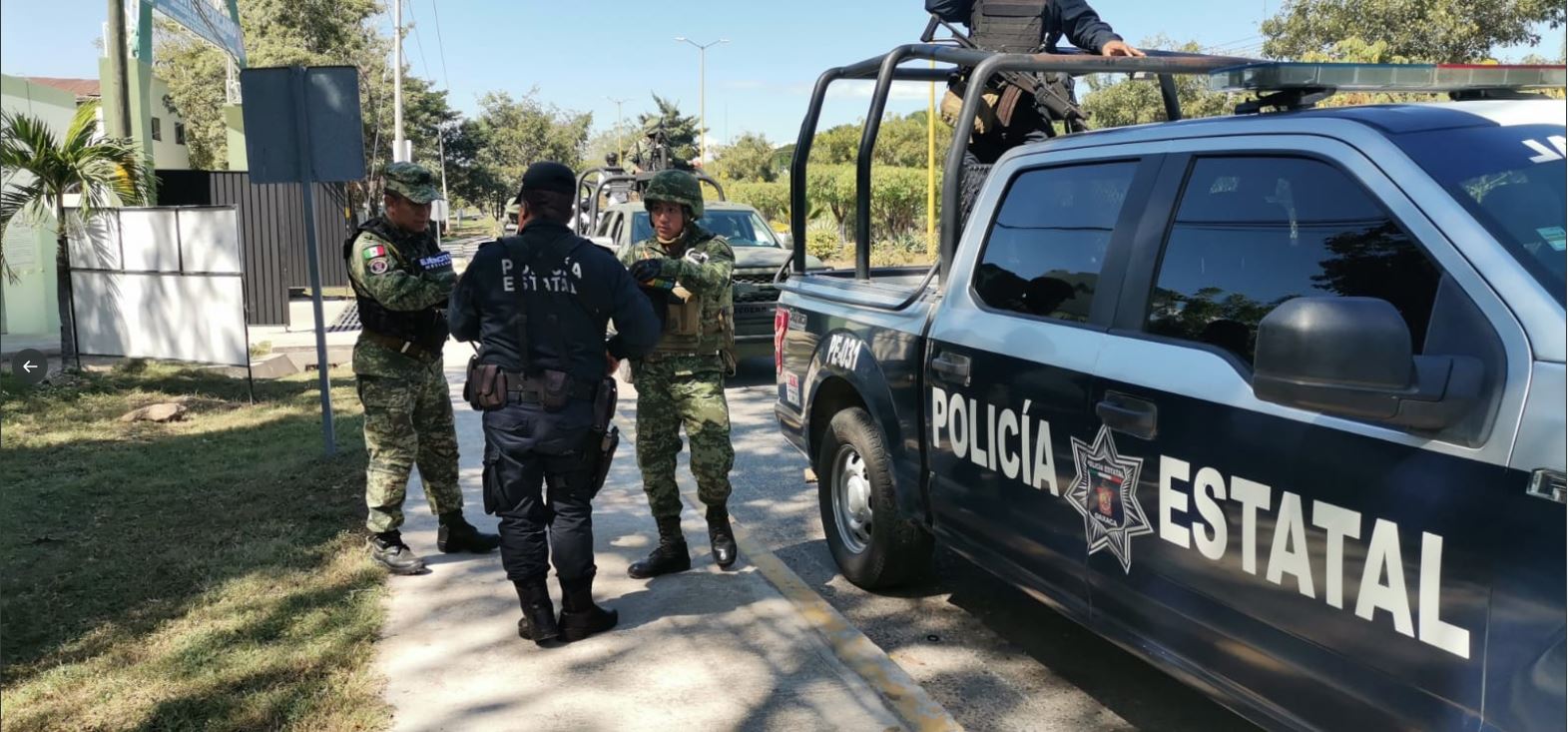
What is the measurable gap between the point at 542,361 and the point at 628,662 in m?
1.11

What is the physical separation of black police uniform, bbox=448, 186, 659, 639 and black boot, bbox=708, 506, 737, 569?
943 mm

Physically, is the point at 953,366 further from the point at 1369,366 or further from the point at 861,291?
the point at 1369,366

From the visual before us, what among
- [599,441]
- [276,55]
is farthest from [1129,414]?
[276,55]

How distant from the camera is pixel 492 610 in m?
4.46

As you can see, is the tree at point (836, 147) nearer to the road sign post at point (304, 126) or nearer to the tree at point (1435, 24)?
the tree at point (1435, 24)

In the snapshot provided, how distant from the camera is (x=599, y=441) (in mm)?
4148

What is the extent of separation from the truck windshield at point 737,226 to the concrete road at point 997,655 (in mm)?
6630

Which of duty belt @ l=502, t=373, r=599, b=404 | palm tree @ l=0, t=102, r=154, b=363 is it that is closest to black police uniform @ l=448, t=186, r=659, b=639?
duty belt @ l=502, t=373, r=599, b=404

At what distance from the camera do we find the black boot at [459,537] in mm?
5191

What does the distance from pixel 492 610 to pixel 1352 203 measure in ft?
11.2

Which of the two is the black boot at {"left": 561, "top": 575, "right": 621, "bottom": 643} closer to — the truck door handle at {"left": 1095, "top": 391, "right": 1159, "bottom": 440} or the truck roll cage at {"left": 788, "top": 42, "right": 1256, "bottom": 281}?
the truck roll cage at {"left": 788, "top": 42, "right": 1256, "bottom": 281}

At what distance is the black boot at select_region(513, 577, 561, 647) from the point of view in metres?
4.06

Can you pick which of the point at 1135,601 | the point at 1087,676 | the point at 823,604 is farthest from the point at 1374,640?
the point at 823,604

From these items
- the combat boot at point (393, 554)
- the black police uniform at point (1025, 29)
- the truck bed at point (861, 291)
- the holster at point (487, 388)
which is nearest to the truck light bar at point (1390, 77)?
the truck bed at point (861, 291)
